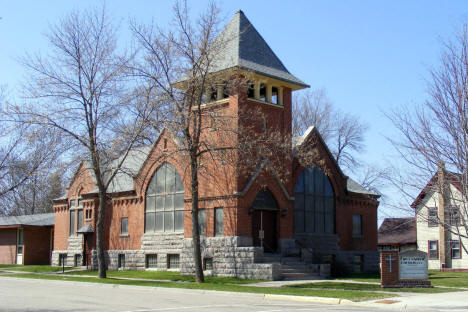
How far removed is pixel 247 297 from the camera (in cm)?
2016

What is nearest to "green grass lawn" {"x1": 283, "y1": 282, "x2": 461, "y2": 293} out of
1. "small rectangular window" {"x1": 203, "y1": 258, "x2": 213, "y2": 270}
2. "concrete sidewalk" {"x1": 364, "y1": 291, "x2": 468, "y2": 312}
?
"concrete sidewalk" {"x1": 364, "y1": 291, "x2": 468, "y2": 312}

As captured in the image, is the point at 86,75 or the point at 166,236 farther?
the point at 166,236

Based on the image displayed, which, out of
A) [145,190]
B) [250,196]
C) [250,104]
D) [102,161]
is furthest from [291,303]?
[145,190]

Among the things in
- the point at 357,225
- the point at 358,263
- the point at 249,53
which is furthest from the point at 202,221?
the point at 358,263

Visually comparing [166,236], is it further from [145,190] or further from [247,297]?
[247,297]

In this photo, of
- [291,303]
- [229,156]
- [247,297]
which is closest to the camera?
[291,303]

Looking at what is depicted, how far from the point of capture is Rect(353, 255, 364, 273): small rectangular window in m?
38.0

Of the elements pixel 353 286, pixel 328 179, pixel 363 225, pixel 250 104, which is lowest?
pixel 353 286

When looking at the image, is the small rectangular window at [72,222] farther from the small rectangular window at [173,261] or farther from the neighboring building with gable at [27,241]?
the small rectangular window at [173,261]

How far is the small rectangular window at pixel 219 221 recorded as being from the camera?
30250 mm

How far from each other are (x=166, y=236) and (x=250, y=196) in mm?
6427

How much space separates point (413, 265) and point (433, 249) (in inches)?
1139

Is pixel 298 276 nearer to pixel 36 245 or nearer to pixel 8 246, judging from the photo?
pixel 36 245

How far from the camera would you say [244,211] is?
97.9ft
